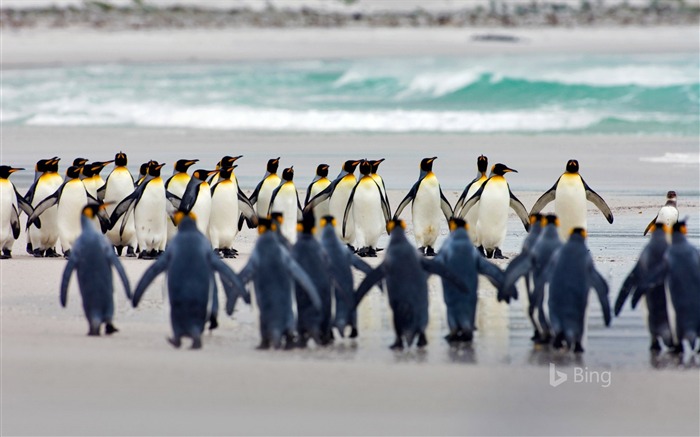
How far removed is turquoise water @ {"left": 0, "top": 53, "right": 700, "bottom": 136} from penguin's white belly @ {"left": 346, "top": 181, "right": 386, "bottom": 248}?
1292 centimetres

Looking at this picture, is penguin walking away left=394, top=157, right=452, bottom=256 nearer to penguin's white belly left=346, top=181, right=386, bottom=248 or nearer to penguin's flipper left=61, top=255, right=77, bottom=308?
penguin's white belly left=346, top=181, right=386, bottom=248

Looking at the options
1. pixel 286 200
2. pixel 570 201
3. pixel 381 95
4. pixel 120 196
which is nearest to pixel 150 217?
pixel 120 196

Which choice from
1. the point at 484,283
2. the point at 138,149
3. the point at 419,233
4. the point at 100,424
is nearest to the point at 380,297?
the point at 484,283

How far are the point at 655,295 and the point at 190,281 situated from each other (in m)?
2.59

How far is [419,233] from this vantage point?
11023 millimetres

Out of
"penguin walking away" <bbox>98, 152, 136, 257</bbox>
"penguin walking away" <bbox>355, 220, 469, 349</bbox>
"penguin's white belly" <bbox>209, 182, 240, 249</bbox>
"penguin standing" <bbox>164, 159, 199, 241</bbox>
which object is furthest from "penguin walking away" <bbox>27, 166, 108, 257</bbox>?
"penguin walking away" <bbox>355, 220, 469, 349</bbox>

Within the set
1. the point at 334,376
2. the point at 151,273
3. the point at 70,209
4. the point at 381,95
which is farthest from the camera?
the point at 381,95

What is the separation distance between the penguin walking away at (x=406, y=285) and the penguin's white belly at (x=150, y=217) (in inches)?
130

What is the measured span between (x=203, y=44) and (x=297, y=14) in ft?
50.4

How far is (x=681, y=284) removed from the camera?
7.16 meters

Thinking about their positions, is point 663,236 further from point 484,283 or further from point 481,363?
point 484,283

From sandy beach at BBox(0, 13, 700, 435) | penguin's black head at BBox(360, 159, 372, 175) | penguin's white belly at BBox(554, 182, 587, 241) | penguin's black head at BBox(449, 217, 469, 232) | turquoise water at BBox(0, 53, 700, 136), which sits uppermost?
turquoise water at BBox(0, 53, 700, 136)

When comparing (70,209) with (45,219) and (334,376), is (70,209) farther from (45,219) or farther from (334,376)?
(334,376)

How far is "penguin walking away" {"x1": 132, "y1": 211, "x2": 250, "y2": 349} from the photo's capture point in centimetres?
727
